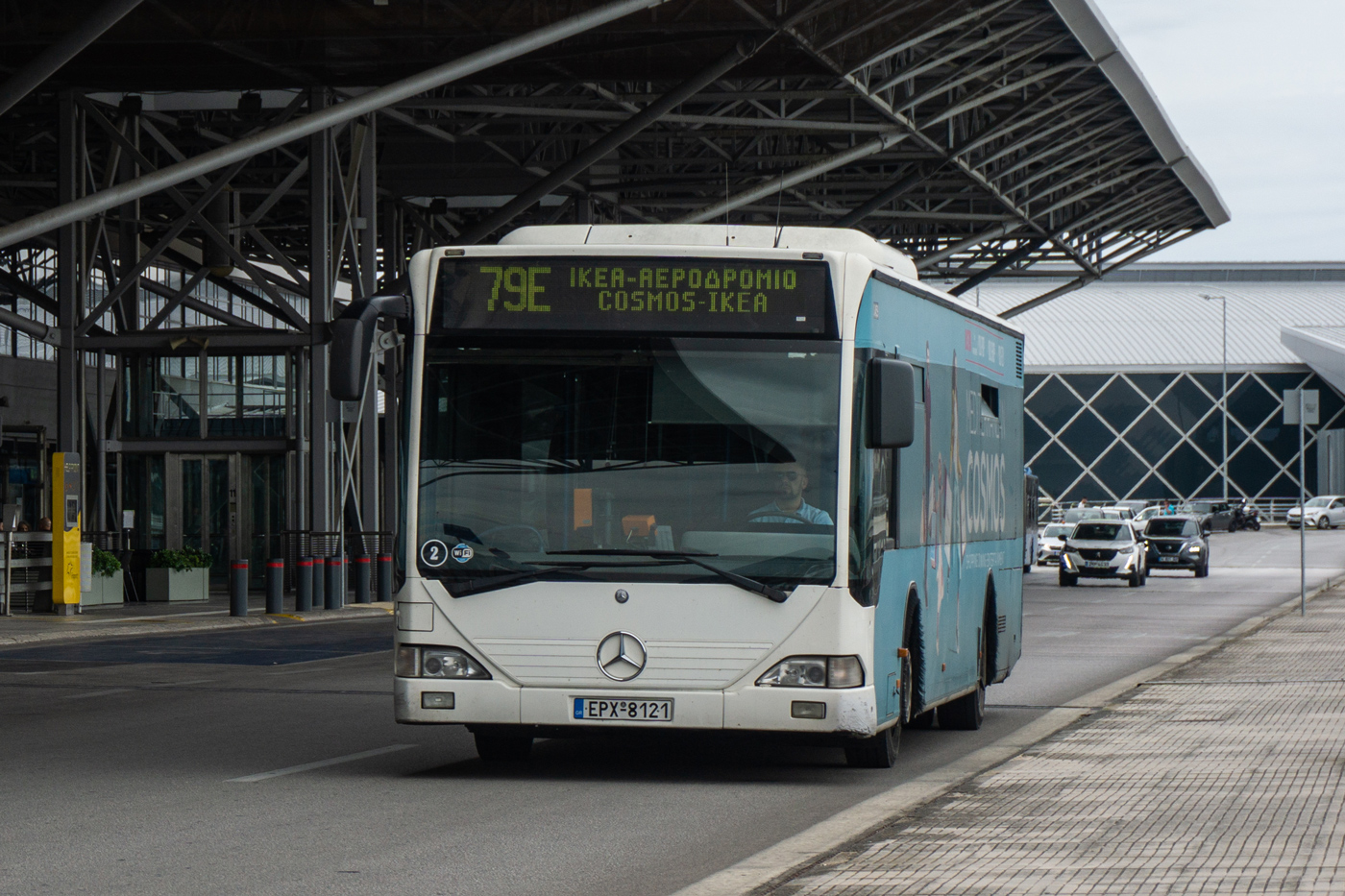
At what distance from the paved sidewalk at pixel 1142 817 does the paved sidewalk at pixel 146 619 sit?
555 inches

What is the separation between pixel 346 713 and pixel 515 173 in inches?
1109

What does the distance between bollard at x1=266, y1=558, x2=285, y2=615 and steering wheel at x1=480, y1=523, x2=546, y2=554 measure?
18771 mm

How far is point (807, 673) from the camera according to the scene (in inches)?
390

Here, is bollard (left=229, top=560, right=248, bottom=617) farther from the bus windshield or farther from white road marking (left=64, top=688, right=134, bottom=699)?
the bus windshield

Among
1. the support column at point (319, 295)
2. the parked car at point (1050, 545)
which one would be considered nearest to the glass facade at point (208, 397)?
the support column at point (319, 295)

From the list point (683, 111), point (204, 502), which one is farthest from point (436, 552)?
point (683, 111)

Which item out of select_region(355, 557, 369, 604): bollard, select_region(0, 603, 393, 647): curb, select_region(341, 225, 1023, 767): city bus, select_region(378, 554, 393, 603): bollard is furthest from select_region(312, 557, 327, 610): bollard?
select_region(341, 225, 1023, 767): city bus

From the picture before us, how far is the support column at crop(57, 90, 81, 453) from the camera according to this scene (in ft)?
103

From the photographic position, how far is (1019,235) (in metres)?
53.7

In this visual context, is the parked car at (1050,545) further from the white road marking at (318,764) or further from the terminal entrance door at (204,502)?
the white road marking at (318,764)

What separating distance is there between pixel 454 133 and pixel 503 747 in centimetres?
2761

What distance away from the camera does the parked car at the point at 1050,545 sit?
5681cm

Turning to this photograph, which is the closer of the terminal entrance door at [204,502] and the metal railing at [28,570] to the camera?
the metal railing at [28,570]

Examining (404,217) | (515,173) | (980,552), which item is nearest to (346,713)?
(980,552)
